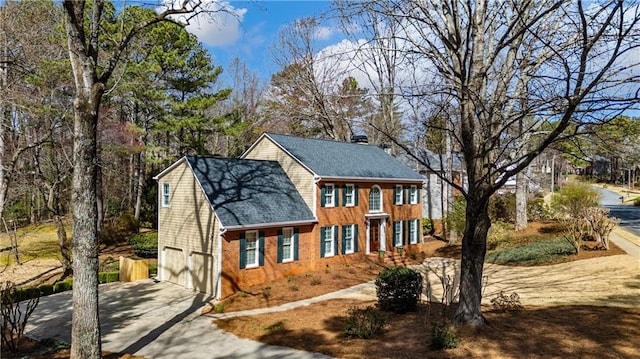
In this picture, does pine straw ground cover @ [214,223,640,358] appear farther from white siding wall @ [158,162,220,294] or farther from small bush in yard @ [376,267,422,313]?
white siding wall @ [158,162,220,294]

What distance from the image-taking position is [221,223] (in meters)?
15.6

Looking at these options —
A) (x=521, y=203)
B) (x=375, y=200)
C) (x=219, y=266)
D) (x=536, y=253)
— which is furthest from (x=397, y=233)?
(x=219, y=266)

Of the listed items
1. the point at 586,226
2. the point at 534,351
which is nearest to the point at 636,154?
the point at 534,351

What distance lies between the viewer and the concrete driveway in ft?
33.4

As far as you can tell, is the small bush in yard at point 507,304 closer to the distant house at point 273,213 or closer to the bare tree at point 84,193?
the distant house at point 273,213

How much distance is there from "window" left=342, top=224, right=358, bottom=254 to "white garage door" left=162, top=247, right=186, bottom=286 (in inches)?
323

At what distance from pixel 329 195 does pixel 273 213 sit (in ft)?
12.7

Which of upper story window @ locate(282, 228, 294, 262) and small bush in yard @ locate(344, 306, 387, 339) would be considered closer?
small bush in yard @ locate(344, 306, 387, 339)

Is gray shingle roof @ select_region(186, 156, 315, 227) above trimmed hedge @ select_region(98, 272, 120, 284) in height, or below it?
above

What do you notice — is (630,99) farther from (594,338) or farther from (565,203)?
(565,203)

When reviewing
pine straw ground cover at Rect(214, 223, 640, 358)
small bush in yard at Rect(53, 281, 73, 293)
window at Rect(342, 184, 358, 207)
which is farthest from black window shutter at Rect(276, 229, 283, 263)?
small bush in yard at Rect(53, 281, 73, 293)

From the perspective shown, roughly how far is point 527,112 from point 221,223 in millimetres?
11772

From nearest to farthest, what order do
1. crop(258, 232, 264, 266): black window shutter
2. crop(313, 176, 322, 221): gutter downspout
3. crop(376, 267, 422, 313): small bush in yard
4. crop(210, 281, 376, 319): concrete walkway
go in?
1. crop(376, 267, 422, 313): small bush in yard
2. crop(210, 281, 376, 319): concrete walkway
3. crop(258, 232, 264, 266): black window shutter
4. crop(313, 176, 322, 221): gutter downspout

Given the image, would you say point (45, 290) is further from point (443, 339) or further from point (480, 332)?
point (480, 332)
